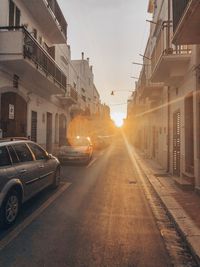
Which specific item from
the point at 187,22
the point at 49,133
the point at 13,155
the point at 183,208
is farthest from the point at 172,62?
the point at 49,133

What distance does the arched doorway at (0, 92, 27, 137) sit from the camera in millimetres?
12078

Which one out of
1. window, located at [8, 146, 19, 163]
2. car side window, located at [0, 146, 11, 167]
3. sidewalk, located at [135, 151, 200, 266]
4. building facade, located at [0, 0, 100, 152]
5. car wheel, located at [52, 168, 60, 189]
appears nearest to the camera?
sidewalk, located at [135, 151, 200, 266]

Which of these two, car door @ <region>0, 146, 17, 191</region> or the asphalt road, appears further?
car door @ <region>0, 146, 17, 191</region>

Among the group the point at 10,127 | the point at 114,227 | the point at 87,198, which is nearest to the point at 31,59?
the point at 10,127

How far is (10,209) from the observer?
5.35 meters

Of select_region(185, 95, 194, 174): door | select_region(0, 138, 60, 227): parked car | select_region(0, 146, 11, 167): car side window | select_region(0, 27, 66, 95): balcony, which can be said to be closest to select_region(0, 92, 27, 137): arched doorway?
select_region(0, 27, 66, 95): balcony

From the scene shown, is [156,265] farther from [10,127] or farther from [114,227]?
[10,127]

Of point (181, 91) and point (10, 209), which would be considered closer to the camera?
point (10, 209)

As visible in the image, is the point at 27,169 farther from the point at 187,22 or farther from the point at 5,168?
the point at 187,22

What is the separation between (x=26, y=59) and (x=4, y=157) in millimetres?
7007

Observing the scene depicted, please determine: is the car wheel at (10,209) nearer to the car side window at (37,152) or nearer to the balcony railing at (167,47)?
the car side window at (37,152)

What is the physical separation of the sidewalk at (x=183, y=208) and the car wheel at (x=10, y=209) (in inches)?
123

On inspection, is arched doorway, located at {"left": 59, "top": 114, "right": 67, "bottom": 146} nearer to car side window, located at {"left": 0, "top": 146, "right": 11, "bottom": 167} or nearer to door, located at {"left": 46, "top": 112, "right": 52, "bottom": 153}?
door, located at {"left": 46, "top": 112, "right": 52, "bottom": 153}

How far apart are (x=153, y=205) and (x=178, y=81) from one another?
561cm
